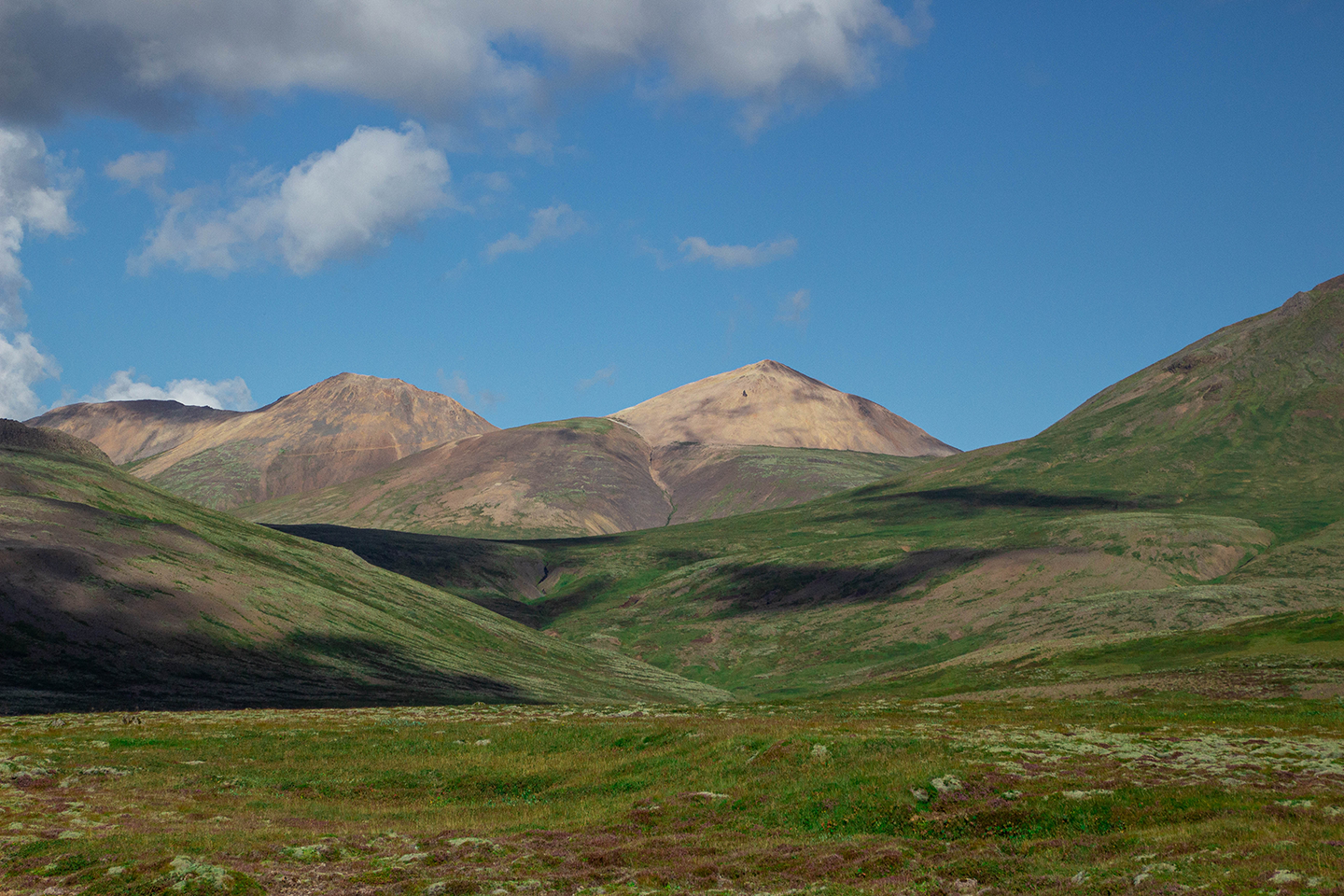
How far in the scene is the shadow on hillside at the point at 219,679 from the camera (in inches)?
3667

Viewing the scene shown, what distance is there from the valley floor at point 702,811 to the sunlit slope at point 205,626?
5304cm

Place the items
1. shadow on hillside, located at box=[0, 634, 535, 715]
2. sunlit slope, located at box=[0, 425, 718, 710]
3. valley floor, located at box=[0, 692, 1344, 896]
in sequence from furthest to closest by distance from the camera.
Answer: sunlit slope, located at box=[0, 425, 718, 710] < shadow on hillside, located at box=[0, 634, 535, 715] < valley floor, located at box=[0, 692, 1344, 896]

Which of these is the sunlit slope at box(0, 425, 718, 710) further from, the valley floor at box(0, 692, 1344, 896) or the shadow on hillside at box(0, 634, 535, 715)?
the valley floor at box(0, 692, 1344, 896)

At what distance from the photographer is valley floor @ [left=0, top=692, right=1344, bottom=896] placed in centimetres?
2339

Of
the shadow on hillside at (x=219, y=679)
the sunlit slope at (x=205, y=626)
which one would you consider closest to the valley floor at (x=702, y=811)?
the shadow on hillside at (x=219, y=679)

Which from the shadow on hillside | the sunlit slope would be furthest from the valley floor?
the sunlit slope

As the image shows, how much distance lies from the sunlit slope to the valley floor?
53041mm

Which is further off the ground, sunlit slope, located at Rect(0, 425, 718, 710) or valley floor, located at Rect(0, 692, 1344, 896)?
sunlit slope, located at Rect(0, 425, 718, 710)

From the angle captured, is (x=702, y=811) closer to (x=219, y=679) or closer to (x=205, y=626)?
(x=219, y=679)

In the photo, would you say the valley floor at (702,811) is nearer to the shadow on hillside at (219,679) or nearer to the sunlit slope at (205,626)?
the shadow on hillside at (219,679)

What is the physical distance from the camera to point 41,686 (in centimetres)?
9375

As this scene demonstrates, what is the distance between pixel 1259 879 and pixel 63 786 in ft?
133

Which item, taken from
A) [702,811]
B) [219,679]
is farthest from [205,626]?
[702,811]

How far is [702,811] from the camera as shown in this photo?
1299 inches
